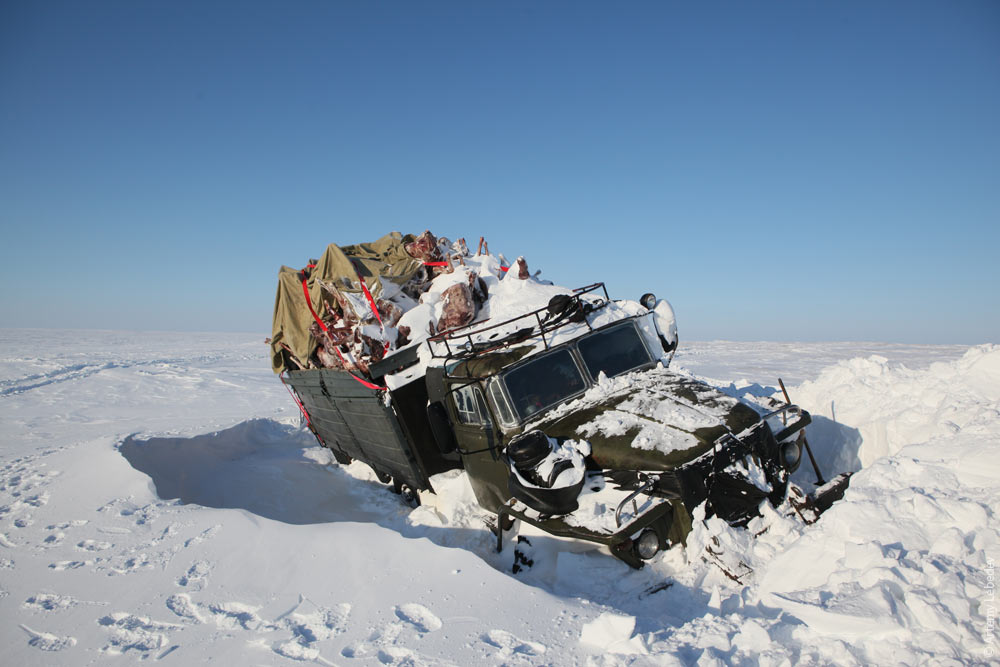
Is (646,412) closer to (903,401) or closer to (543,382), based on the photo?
(543,382)

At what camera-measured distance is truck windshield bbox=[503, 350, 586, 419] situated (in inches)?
204

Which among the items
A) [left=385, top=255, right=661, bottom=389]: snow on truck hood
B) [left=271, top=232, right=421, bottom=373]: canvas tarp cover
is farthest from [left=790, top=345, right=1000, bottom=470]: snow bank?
[left=271, top=232, right=421, bottom=373]: canvas tarp cover

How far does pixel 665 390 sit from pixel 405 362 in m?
2.94

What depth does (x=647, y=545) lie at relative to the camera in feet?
13.1

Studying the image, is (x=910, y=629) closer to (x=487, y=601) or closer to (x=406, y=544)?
(x=487, y=601)

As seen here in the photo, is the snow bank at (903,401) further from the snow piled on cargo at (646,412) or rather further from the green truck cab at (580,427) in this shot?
the snow piled on cargo at (646,412)

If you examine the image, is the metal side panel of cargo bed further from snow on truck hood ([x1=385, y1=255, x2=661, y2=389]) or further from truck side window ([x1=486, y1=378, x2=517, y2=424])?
truck side window ([x1=486, y1=378, x2=517, y2=424])

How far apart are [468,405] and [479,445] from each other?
43 cm

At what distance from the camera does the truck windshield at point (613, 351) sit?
18.3 feet

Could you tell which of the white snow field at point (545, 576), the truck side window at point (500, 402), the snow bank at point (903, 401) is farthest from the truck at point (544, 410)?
the snow bank at point (903, 401)

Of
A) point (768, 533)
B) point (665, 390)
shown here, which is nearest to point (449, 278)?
point (665, 390)

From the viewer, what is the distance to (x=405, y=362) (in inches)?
245

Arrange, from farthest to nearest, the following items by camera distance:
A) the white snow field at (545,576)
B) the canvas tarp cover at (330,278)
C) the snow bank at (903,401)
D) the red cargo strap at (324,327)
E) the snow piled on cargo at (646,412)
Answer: the canvas tarp cover at (330,278), the red cargo strap at (324,327), the snow bank at (903,401), the snow piled on cargo at (646,412), the white snow field at (545,576)

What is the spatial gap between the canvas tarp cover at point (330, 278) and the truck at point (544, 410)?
5cm
